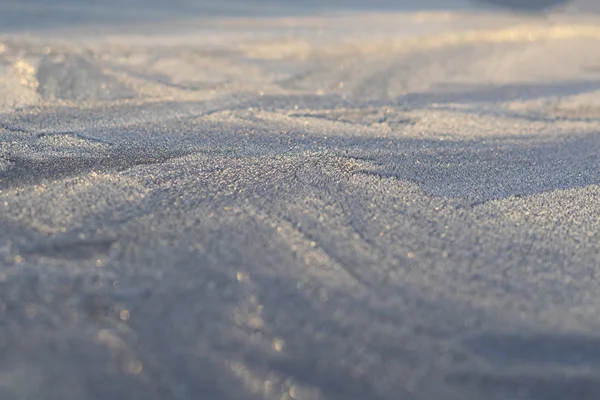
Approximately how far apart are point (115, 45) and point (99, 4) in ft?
3.71

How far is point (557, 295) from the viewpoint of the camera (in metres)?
1.45

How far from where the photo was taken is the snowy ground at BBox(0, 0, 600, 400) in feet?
3.97

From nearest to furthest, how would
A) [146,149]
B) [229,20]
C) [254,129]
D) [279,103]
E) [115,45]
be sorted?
[146,149] < [254,129] < [279,103] < [115,45] < [229,20]

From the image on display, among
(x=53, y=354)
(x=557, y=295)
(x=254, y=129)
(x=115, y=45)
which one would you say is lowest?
(x=53, y=354)

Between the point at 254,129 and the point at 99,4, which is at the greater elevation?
the point at 99,4

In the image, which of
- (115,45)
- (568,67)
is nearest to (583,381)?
(568,67)

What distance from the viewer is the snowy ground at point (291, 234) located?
121 cm

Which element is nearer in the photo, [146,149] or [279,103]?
[146,149]

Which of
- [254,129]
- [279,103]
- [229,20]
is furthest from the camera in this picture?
[229,20]

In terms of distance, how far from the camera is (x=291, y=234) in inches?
62.5

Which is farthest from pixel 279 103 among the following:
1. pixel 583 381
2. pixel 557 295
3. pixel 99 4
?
pixel 99 4

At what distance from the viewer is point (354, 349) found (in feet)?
4.12

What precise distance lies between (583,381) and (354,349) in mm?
460

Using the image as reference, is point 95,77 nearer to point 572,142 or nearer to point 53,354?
point 53,354
